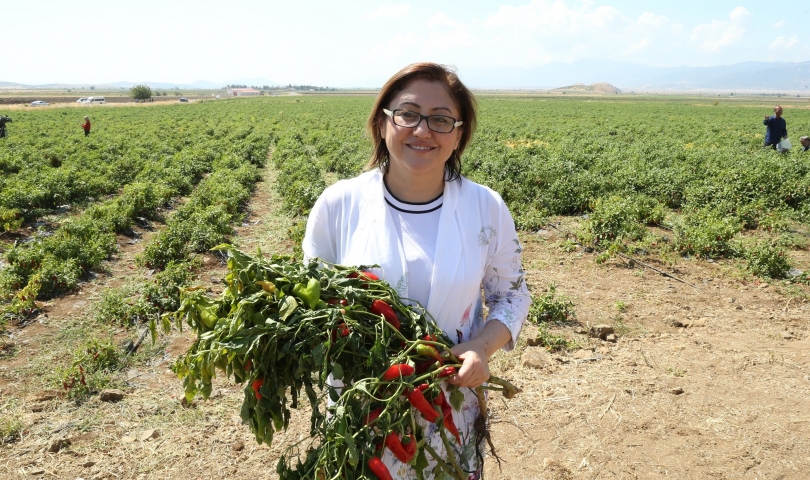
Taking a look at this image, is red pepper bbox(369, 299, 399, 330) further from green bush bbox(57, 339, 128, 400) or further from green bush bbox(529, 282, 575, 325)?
green bush bbox(529, 282, 575, 325)

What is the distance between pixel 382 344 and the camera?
5.66 feet

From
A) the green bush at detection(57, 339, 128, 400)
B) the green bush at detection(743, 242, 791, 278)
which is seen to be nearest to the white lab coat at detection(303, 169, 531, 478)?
the green bush at detection(57, 339, 128, 400)

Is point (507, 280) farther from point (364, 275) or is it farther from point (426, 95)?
point (426, 95)

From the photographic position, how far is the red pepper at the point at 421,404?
1.72 metres

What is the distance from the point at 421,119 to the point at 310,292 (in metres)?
0.80

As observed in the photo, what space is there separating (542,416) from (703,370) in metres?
1.80

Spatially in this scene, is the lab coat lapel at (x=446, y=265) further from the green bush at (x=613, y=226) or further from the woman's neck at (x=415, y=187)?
the green bush at (x=613, y=226)

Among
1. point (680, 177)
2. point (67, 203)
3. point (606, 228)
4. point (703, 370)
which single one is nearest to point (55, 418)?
Result: point (703, 370)

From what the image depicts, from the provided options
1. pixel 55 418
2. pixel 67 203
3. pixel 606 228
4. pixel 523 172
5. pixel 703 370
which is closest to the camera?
pixel 55 418

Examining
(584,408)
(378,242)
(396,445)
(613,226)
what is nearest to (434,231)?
(378,242)

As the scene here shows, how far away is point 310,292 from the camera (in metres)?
1.71

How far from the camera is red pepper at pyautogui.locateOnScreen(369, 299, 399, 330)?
180cm

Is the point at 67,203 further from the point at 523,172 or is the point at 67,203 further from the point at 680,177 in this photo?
the point at 680,177

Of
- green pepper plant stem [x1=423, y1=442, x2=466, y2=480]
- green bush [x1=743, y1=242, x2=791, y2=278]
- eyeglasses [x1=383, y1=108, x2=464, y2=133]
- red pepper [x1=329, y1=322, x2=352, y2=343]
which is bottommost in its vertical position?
green bush [x1=743, y1=242, x2=791, y2=278]
